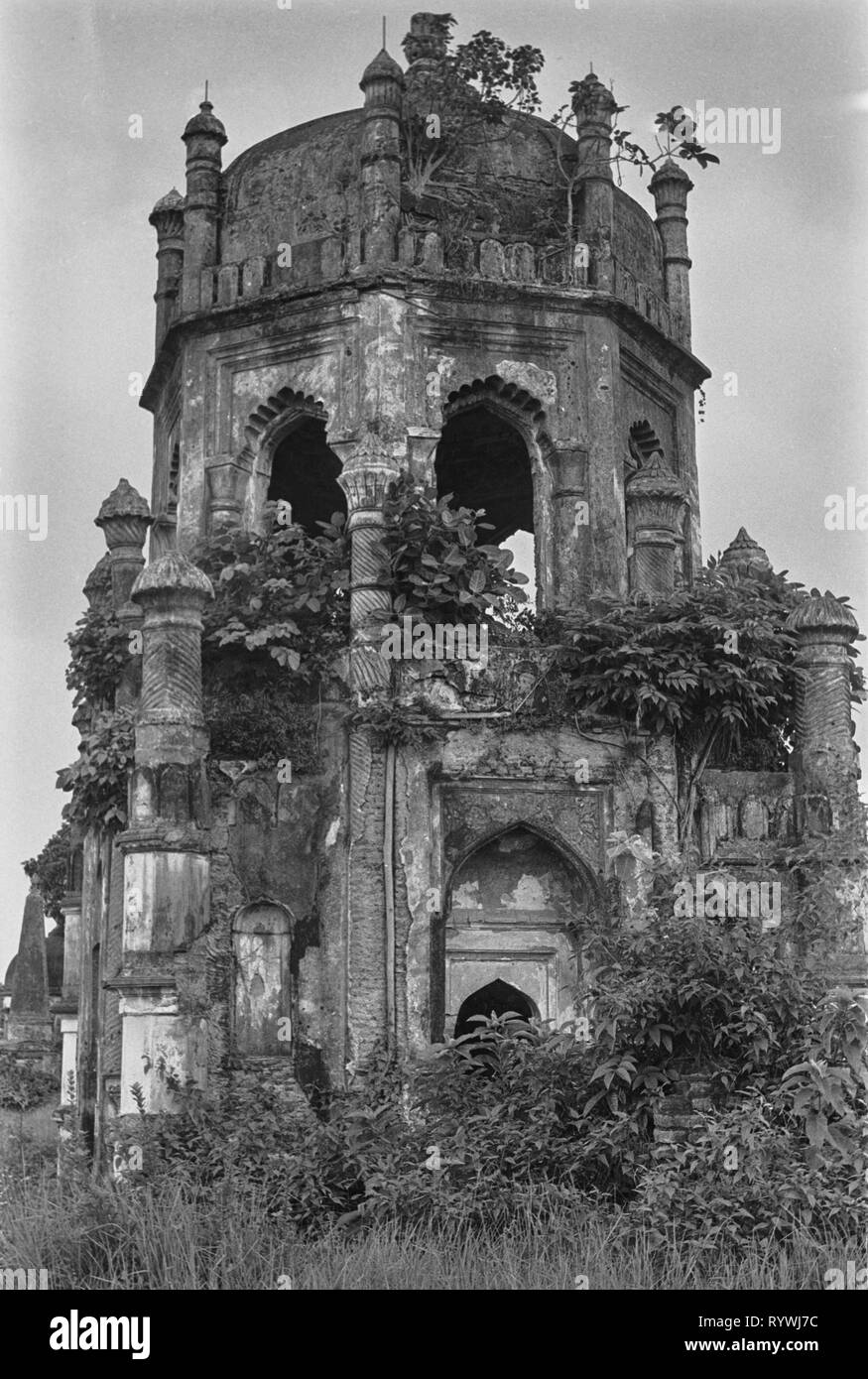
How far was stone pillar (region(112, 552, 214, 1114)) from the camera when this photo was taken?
482 inches

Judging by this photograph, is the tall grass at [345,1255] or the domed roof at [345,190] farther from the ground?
the domed roof at [345,190]

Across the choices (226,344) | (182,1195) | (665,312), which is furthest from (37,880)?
(182,1195)

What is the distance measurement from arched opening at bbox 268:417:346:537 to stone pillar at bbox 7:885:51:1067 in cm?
862

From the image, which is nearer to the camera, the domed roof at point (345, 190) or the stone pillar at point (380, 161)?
the stone pillar at point (380, 161)

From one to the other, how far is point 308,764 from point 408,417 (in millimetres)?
3136

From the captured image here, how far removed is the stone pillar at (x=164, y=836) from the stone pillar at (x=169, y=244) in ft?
17.0

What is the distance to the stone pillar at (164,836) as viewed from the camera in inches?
482

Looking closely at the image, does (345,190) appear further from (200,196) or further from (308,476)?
(308,476)

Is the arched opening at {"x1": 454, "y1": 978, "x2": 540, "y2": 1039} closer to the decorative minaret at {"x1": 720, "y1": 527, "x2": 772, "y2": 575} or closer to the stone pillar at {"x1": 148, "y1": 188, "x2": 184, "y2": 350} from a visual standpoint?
the decorative minaret at {"x1": 720, "y1": 527, "x2": 772, "y2": 575}

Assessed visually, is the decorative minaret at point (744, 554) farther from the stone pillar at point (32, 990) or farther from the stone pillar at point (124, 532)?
the stone pillar at point (32, 990)

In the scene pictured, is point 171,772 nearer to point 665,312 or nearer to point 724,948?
point 724,948

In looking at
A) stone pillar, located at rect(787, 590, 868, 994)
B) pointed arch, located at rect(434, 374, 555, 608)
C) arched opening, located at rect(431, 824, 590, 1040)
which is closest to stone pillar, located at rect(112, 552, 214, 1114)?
arched opening, located at rect(431, 824, 590, 1040)

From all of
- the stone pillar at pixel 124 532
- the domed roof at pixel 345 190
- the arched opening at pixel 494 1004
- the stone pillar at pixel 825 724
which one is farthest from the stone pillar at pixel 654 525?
the stone pillar at pixel 124 532

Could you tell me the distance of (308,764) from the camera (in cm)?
1388
